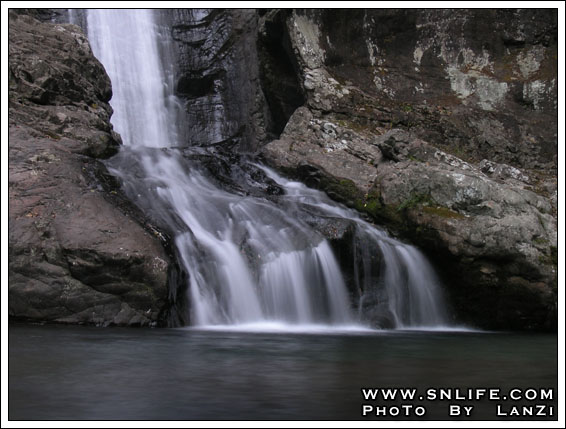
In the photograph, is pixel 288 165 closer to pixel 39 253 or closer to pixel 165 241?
pixel 165 241

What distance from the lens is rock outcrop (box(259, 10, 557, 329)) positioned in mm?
8664

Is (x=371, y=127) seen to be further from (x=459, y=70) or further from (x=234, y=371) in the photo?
(x=234, y=371)

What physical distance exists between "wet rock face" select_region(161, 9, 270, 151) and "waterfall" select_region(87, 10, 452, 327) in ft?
20.8

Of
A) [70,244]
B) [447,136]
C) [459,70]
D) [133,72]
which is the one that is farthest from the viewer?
[133,72]

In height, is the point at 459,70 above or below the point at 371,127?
above

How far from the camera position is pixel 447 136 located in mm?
13031

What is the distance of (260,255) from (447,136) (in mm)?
7081

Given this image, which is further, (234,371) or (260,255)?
(260,255)

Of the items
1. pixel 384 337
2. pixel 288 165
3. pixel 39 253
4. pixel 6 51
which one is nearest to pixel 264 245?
pixel 384 337

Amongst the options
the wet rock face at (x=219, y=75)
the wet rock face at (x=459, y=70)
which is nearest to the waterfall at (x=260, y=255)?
the wet rock face at (x=459, y=70)

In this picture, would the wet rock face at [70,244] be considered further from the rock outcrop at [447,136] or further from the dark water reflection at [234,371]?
the rock outcrop at [447,136]

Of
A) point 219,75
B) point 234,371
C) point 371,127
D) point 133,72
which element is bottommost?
point 234,371

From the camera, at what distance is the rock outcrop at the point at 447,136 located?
8664 millimetres

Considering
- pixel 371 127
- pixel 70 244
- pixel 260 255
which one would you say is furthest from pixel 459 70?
pixel 70 244
